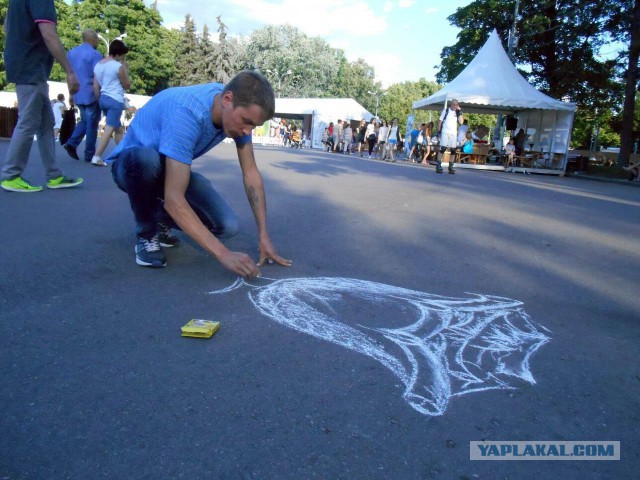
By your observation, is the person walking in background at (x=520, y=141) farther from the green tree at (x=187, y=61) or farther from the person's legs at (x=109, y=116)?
the green tree at (x=187, y=61)

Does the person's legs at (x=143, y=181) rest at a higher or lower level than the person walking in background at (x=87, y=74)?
lower

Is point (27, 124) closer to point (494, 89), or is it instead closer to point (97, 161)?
point (97, 161)

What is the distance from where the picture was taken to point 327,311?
2.65 m

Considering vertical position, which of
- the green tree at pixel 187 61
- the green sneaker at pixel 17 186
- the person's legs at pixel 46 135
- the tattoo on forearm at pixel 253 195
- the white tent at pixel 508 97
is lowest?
the green sneaker at pixel 17 186

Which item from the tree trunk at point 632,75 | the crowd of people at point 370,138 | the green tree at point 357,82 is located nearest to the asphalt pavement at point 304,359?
the crowd of people at point 370,138

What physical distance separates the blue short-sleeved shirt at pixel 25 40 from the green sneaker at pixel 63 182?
3.60 feet

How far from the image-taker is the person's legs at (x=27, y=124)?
4.71 meters

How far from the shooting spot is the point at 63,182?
5.50m

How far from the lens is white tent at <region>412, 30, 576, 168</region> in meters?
17.5

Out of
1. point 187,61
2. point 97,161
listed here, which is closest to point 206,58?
point 187,61

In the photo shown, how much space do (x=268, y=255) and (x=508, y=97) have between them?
55.0 ft

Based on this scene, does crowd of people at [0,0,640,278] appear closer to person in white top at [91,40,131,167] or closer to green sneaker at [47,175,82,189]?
green sneaker at [47,175,82,189]

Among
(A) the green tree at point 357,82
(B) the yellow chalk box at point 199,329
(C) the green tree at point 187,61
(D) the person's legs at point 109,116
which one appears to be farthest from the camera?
(A) the green tree at point 357,82

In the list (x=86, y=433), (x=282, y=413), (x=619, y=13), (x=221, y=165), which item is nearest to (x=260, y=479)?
(x=282, y=413)
